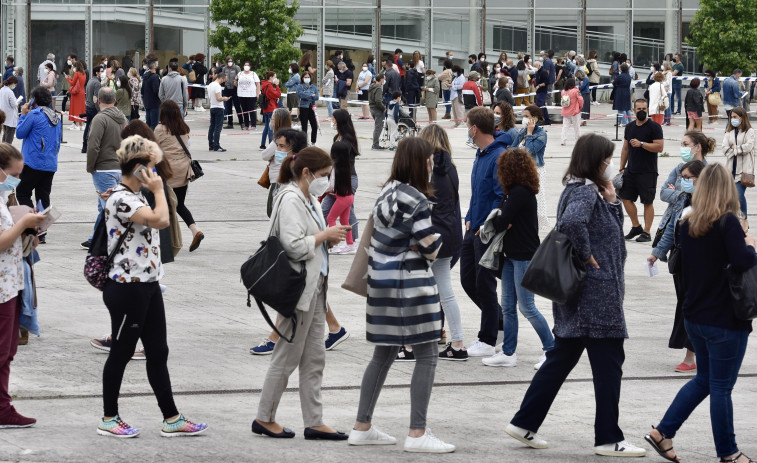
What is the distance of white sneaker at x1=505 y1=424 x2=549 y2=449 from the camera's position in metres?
6.71

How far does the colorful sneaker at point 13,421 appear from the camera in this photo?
22.5 ft

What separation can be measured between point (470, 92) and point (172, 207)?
20272 mm

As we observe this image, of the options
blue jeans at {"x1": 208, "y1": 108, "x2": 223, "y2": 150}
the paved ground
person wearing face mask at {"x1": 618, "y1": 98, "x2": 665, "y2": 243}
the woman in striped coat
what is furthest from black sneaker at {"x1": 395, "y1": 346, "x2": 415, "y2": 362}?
blue jeans at {"x1": 208, "y1": 108, "x2": 223, "y2": 150}

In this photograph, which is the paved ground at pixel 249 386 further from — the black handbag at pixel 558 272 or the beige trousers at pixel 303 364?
the black handbag at pixel 558 272

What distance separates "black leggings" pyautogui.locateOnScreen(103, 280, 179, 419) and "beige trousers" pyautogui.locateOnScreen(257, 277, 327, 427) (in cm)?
55

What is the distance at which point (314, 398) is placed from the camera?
6.85 m

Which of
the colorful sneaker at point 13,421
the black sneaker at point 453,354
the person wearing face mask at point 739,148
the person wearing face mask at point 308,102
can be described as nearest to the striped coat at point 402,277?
the colorful sneaker at point 13,421

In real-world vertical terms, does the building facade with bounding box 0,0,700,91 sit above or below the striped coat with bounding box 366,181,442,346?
above

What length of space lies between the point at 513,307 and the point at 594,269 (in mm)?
2380

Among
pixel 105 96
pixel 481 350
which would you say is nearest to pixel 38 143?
pixel 105 96

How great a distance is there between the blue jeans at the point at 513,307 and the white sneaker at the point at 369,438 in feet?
7.00

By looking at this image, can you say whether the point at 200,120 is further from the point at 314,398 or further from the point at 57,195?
→ the point at 314,398

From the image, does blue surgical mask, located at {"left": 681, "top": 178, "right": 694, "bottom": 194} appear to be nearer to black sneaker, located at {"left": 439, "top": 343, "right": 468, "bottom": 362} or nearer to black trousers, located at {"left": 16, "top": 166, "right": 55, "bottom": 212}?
black sneaker, located at {"left": 439, "top": 343, "right": 468, "bottom": 362}

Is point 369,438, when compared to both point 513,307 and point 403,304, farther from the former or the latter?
point 513,307
